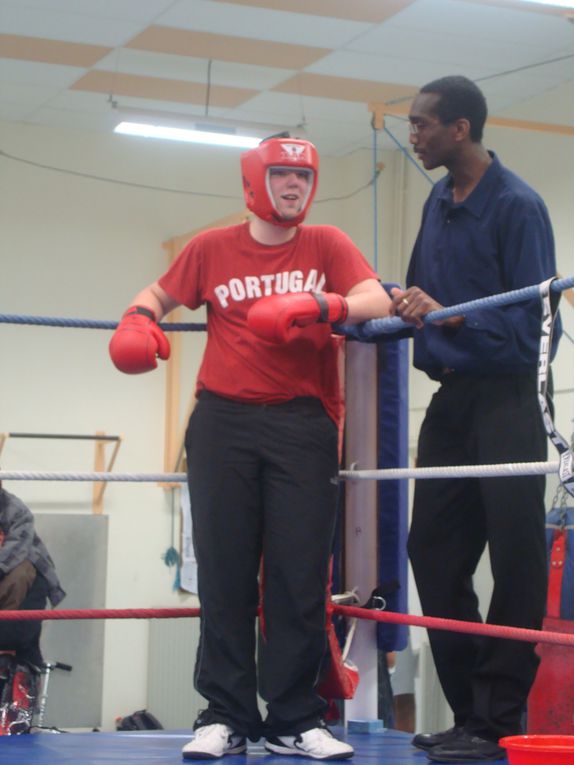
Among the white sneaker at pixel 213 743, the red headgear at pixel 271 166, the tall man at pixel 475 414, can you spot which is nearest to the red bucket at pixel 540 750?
the tall man at pixel 475 414

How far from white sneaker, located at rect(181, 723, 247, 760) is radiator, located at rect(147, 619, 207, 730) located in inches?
190

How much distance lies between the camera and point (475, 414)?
2154 millimetres

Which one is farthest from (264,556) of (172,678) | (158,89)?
(172,678)

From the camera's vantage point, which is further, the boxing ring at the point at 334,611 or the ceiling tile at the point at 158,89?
the ceiling tile at the point at 158,89

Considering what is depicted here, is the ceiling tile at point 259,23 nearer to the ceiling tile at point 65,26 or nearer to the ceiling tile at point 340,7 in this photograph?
the ceiling tile at point 340,7

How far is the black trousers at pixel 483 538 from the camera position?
206cm

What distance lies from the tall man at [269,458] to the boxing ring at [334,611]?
9 centimetres

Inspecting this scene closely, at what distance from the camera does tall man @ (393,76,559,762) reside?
6.79 ft

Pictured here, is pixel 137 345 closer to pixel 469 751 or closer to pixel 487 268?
pixel 487 268

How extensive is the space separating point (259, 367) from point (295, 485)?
0.23m

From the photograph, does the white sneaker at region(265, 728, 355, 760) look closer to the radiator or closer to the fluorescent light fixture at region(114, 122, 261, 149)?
the fluorescent light fixture at region(114, 122, 261, 149)

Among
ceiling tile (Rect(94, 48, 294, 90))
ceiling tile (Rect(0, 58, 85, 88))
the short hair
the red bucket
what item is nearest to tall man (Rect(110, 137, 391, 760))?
the short hair

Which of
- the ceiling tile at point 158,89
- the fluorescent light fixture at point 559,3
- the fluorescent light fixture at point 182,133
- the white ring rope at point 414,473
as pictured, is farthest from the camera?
the ceiling tile at point 158,89

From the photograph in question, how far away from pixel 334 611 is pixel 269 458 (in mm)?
463
